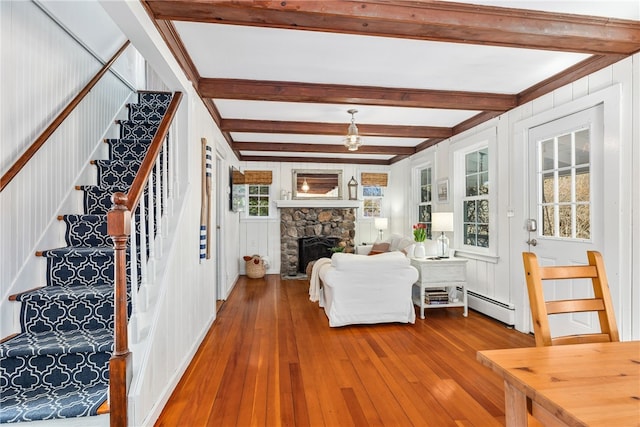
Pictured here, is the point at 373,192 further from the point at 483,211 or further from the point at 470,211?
the point at 483,211

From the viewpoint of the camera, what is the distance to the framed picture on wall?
4.79m

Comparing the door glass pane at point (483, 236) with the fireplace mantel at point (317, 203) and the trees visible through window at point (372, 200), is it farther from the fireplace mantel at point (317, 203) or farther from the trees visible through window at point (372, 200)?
the trees visible through window at point (372, 200)

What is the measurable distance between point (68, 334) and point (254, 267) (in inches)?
170

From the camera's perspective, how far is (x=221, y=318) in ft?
12.3

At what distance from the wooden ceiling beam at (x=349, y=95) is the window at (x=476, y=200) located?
2.85 feet

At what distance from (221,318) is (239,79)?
2657mm

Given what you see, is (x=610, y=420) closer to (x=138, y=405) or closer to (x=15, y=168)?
(x=138, y=405)

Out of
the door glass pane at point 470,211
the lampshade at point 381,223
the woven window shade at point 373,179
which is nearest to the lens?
the door glass pane at point 470,211

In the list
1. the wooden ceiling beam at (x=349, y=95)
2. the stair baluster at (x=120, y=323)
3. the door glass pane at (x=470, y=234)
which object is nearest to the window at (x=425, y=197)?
the door glass pane at (x=470, y=234)

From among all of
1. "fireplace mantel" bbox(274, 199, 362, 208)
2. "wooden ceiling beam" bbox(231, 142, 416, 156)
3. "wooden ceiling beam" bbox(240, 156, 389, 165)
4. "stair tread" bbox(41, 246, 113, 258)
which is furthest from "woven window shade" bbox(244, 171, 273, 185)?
"stair tread" bbox(41, 246, 113, 258)

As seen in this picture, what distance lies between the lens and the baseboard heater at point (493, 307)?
11.4ft

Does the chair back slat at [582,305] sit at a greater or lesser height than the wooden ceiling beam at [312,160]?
lesser

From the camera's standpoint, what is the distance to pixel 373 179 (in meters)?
6.97

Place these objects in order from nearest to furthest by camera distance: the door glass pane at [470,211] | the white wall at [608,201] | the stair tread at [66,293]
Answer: the stair tread at [66,293], the white wall at [608,201], the door glass pane at [470,211]
